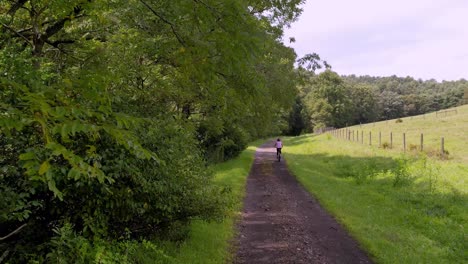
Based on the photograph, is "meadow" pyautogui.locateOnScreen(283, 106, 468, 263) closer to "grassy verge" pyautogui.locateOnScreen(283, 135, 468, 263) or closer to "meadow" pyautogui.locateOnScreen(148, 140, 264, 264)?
"grassy verge" pyautogui.locateOnScreen(283, 135, 468, 263)

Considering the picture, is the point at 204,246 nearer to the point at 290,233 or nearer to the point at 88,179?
the point at 290,233

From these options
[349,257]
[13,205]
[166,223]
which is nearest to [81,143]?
[13,205]

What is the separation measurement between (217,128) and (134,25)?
30.2ft

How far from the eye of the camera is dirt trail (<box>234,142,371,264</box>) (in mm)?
8156

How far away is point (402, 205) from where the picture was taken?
12.7 meters

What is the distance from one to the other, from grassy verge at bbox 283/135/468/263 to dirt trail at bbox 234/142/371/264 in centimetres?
45

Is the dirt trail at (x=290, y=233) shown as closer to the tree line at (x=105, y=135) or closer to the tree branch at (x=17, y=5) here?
the tree line at (x=105, y=135)

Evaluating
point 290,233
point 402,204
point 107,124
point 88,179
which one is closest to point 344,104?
point 402,204

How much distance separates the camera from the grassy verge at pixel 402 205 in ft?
28.1

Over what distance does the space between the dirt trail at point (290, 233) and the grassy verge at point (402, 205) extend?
0.45m

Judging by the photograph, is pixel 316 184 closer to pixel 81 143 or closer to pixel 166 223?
pixel 166 223

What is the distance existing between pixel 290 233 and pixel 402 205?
16.1 feet

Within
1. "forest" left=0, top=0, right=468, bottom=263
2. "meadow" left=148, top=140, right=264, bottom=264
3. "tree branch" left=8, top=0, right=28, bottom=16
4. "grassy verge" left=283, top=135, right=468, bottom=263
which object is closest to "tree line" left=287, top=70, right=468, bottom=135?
"grassy verge" left=283, top=135, right=468, bottom=263

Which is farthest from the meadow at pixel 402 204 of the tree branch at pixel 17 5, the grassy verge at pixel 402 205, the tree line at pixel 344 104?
the tree line at pixel 344 104
